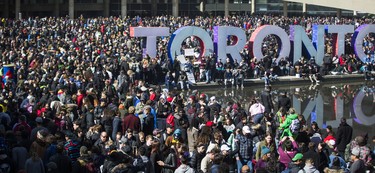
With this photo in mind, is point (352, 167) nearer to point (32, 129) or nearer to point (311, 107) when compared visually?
point (32, 129)

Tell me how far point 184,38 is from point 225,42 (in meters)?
2.00

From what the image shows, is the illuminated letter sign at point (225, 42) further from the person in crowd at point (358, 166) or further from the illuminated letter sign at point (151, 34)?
the person in crowd at point (358, 166)

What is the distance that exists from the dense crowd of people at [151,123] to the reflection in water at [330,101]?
1546 mm

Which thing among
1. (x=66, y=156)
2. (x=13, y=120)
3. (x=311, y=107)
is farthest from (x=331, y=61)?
(x=66, y=156)

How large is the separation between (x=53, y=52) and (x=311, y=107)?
1317 cm

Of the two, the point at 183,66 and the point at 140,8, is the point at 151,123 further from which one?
the point at 140,8

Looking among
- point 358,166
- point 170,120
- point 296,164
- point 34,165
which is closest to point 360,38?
point 170,120

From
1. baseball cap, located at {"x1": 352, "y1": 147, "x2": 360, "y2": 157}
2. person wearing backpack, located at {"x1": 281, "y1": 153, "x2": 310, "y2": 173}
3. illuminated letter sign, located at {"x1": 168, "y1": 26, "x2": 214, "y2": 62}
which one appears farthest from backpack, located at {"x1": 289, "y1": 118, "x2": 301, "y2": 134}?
illuminated letter sign, located at {"x1": 168, "y1": 26, "x2": 214, "y2": 62}

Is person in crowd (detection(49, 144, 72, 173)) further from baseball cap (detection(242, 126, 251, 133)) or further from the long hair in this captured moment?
baseball cap (detection(242, 126, 251, 133))

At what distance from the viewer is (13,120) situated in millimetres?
15367

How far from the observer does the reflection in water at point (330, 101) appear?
2256 cm

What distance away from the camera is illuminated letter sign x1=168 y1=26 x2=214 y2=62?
30688 mm

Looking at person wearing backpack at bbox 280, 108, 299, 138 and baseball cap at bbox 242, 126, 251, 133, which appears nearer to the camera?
baseball cap at bbox 242, 126, 251, 133

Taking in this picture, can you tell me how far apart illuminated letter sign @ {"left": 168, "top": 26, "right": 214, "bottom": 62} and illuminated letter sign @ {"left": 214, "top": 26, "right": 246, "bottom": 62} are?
371 millimetres
